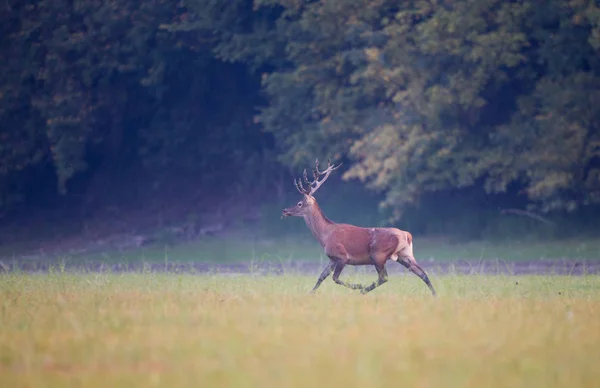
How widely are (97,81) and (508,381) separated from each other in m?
26.7

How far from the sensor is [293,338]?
8.74m

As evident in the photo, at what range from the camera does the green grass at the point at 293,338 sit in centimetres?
701

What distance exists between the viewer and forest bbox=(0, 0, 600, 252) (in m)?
24.8

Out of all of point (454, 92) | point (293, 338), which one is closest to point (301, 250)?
point (454, 92)

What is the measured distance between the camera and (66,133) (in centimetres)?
3005

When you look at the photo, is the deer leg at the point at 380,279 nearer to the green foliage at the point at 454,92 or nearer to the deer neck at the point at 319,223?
the deer neck at the point at 319,223

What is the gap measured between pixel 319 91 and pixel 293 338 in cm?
2022

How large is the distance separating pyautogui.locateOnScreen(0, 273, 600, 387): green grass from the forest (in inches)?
472

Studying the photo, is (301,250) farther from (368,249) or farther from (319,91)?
(368,249)

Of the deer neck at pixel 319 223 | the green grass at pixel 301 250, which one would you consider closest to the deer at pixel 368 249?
the deer neck at pixel 319 223

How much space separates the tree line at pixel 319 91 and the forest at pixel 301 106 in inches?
2.2

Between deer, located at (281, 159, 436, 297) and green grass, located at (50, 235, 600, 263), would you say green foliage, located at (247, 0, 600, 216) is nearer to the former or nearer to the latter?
green grass, located at (50, 235, 600, 263)

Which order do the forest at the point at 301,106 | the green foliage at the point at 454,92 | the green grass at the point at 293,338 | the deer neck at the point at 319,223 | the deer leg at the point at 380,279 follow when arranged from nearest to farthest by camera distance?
the green grass at the point at 293,338 → the deer leg at the point at 380,279 → the deer neck at the point at 319,223 → the green foliage at the point at 454,92 → the forest at the point at 301,106

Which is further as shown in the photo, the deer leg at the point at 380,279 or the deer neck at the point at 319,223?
the deer neck at the point at 319,223
